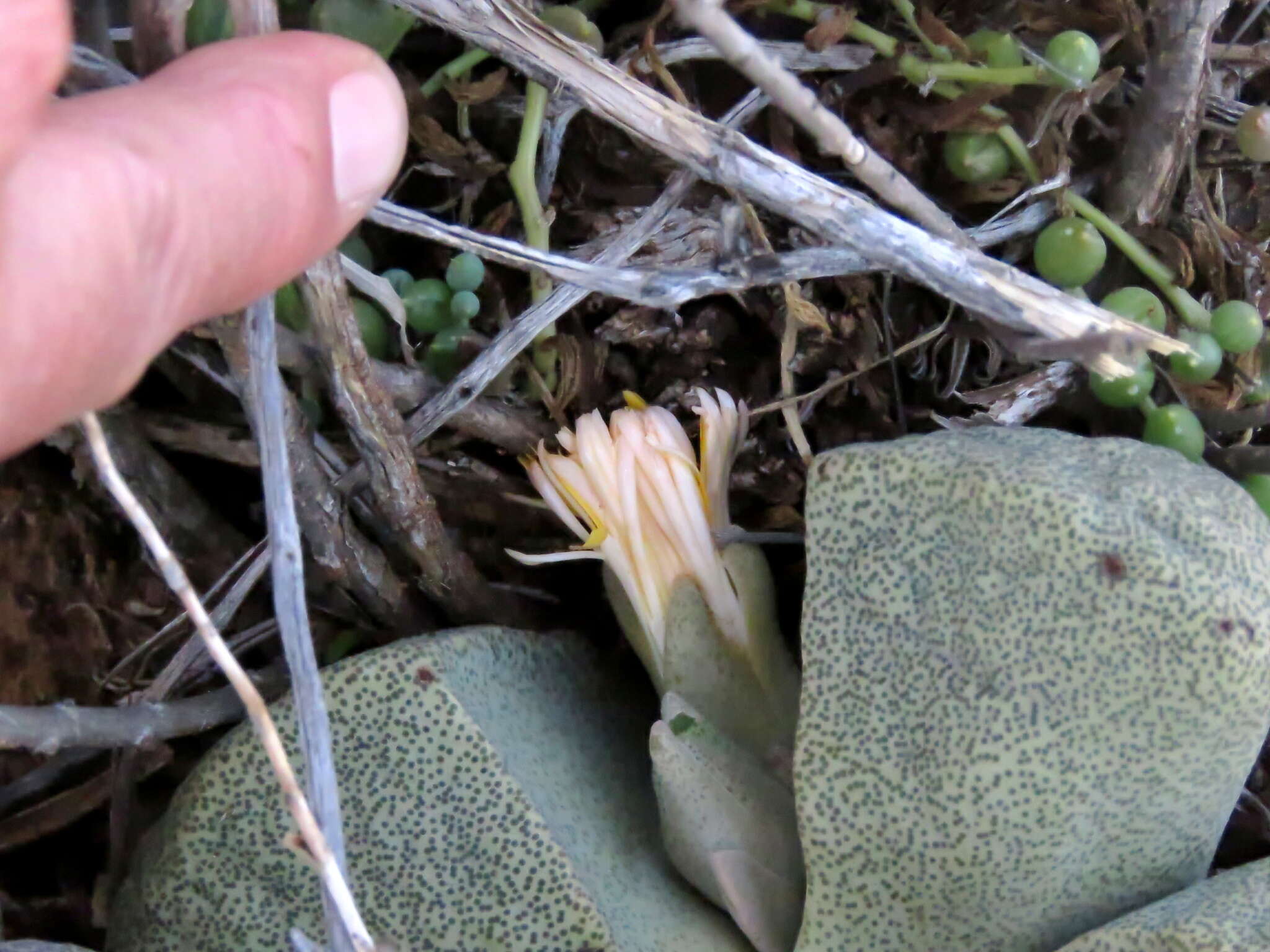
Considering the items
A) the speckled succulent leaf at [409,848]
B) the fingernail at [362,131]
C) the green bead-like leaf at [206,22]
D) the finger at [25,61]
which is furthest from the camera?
the speckled succulent leaf at [409,848]

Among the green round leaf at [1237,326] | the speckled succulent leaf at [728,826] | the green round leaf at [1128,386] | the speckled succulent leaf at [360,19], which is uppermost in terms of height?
the speckled succulent leaf at [360,19]

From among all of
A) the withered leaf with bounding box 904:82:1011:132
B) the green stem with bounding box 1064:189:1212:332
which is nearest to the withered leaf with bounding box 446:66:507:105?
the withered leaf with bounding box 904:82:1011:132

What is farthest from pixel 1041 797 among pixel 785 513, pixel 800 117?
pixel 800 117

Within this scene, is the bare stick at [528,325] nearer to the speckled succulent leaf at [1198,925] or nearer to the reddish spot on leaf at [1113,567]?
the reddish spot on leaf at [1113,567]

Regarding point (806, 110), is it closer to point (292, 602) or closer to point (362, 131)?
point (362, 131)

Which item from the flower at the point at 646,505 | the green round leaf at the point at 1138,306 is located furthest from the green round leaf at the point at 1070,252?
the flower at the point at 646,505

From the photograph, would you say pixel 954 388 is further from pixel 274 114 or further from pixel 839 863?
pixel 274 114

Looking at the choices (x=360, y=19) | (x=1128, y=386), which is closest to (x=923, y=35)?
(x=1128, y=386)
